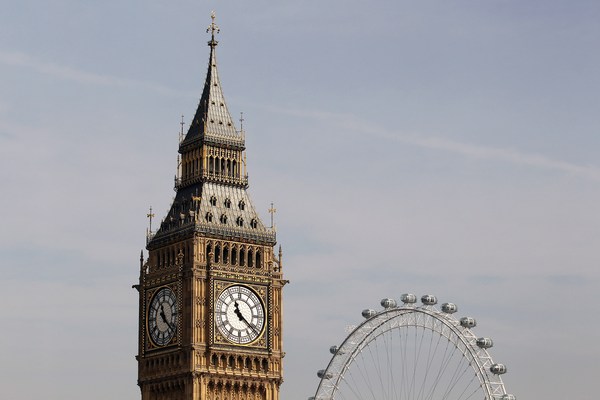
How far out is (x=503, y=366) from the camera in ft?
654

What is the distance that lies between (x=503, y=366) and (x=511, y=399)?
3523 mm

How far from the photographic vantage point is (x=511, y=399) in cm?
19712
